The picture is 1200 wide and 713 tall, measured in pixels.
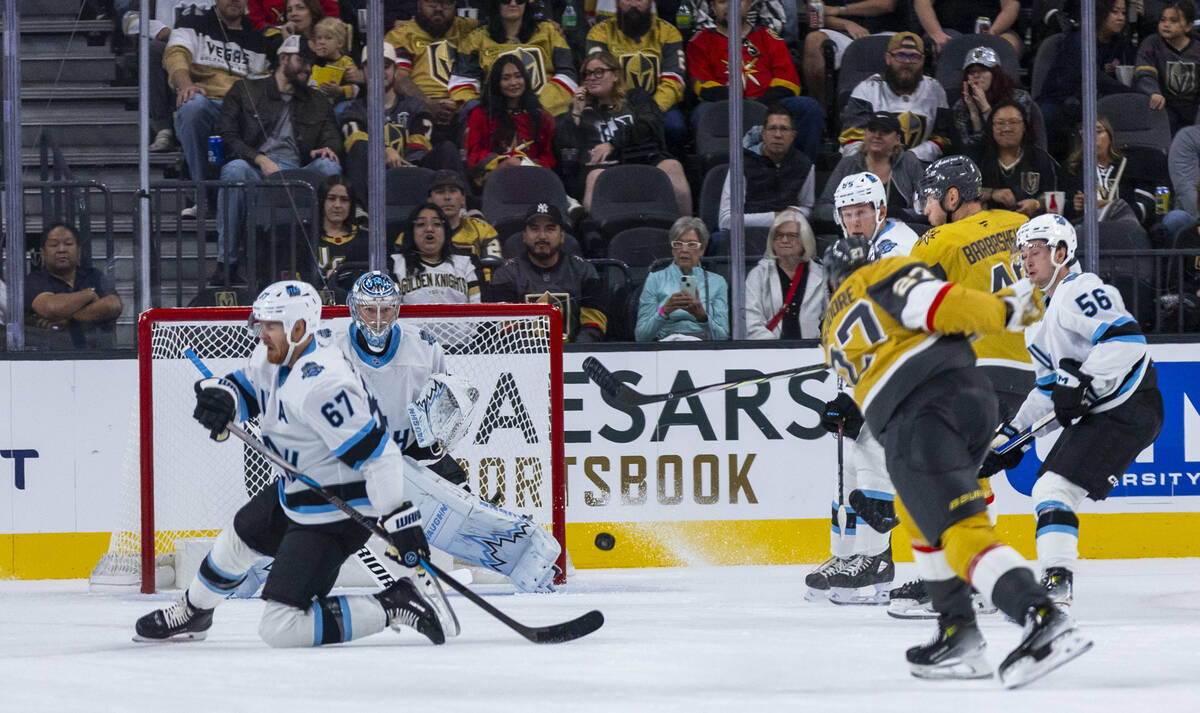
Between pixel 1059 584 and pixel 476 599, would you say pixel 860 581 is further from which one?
pixel 476 599

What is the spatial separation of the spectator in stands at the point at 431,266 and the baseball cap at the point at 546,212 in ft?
1.00

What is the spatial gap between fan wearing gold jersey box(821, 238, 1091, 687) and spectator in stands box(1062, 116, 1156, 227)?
2.95 metres

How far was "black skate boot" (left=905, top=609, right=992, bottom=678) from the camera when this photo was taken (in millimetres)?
3307

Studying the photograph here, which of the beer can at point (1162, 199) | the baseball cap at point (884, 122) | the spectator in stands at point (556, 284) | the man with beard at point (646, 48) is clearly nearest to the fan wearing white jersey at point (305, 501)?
the spectator in stands at point (556, 284)

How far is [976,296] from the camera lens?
322 centimetres

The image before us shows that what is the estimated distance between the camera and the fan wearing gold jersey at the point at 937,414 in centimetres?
320

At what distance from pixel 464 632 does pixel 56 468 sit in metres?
2.16

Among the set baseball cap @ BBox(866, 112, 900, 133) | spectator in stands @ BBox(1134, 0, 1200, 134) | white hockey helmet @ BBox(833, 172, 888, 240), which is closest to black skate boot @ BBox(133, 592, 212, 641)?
white hockey helmet @ BBox(833, 172, 888, 240)

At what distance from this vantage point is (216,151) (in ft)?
19.6

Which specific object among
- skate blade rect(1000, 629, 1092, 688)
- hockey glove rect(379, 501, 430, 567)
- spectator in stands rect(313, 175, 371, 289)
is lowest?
skate blade rect(1000, 629, 1092, 688)

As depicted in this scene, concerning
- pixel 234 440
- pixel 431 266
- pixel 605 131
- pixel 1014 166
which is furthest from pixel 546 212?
pixel 1014 166

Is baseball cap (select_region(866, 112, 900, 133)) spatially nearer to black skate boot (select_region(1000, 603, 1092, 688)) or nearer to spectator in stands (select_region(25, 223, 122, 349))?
spectator in stands (select_region(25, 223, 122, 349))

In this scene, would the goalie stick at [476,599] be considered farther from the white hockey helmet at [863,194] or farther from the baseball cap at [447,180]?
the baseball cap at [447,180]

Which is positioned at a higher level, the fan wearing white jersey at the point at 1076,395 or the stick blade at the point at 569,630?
the fan wearing white jersey at the point at 1076,395
